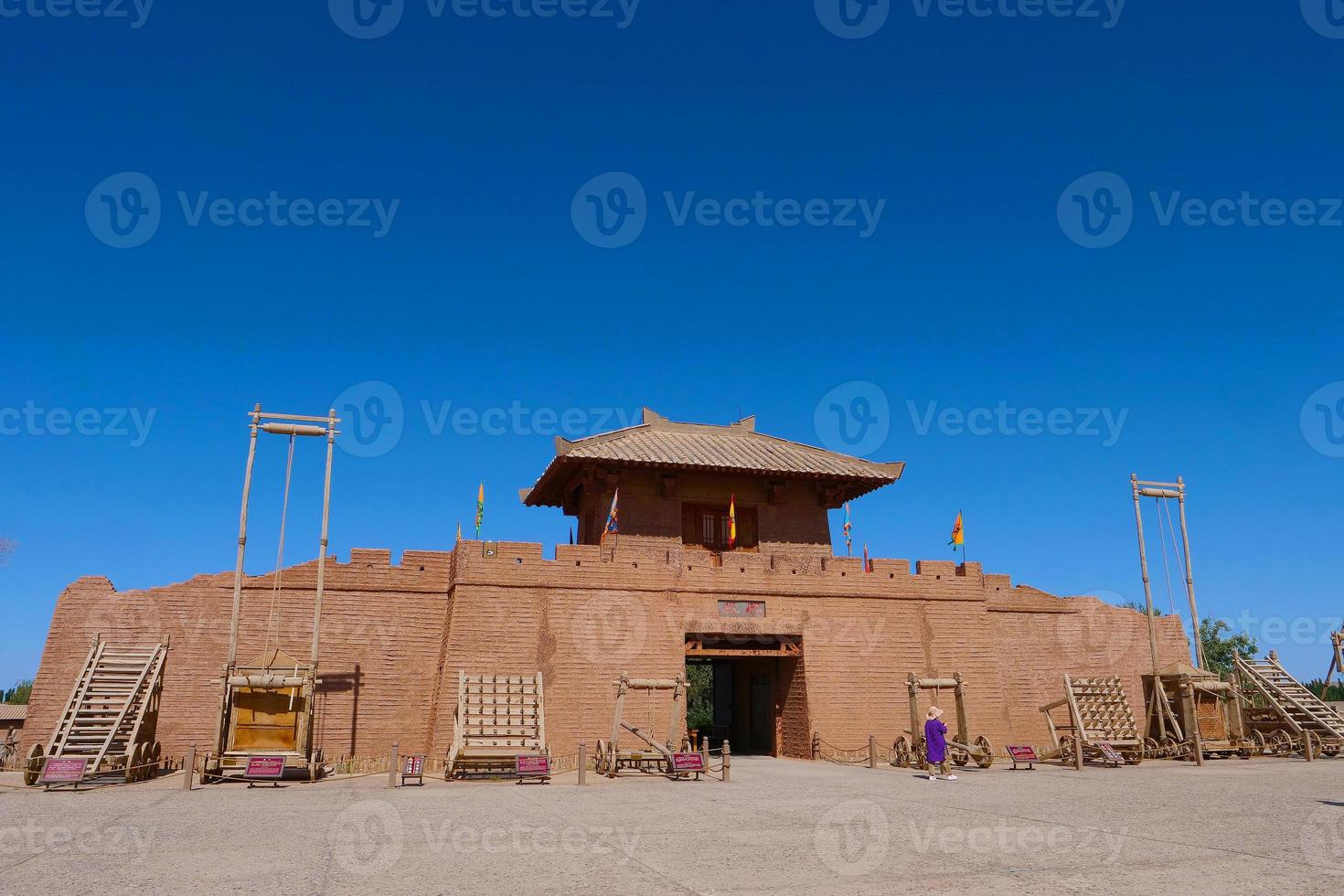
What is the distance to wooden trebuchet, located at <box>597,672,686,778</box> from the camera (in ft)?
61.6

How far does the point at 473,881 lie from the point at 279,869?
1992 millimetres

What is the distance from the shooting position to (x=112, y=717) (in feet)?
59.9

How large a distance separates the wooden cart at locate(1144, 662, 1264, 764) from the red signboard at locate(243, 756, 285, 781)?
20.6 metres

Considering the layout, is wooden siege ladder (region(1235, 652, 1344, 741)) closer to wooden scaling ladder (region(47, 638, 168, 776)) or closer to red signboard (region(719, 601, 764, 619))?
red signboard (region(719, 601, 764, 619))

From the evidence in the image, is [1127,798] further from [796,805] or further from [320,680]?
[320,680]

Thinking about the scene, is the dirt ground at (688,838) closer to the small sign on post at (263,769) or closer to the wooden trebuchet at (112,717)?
the small sign on post at (263,769)

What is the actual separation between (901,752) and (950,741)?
174 cm

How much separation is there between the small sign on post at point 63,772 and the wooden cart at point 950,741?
16.6 metres

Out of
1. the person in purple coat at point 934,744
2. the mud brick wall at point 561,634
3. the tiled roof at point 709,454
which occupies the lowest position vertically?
the person in purple coat at point 934,744

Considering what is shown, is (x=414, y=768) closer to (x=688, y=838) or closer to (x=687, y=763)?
(x=687, y=763)

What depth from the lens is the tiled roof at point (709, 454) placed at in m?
24.0

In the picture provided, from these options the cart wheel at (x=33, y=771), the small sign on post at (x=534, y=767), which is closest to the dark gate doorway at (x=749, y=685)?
the small sign on post at (x=534, y=767)

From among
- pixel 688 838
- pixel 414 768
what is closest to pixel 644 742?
pixel 414 768

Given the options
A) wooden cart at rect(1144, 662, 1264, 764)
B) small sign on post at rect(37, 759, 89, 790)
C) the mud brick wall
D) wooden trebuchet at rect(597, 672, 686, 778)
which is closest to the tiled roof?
the mud brick wall
